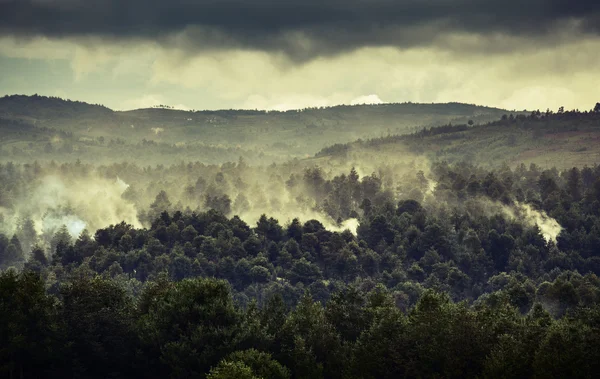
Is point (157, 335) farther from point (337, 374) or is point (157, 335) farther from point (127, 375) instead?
point (337, 374)

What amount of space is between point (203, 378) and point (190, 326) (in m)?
9.56

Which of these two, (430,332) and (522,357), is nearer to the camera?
(522,357)

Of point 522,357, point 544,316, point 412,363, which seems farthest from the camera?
point 544,316

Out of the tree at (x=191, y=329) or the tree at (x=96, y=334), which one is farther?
the tree at (x=96, y=334)

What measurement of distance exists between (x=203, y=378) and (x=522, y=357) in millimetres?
38915

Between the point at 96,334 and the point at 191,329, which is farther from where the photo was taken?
the point at 96,334

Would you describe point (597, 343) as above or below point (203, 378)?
above

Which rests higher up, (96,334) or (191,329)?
(191,329)

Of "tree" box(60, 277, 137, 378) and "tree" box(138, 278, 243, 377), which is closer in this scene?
"tree" box(138, 278, 243, 377)

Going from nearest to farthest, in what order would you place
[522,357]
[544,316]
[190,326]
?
1. [522,357]
2. [190,326]
3. [544,316]

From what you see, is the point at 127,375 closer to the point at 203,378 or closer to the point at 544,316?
the point at 203,378

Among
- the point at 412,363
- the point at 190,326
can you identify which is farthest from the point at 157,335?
the point at 412,363

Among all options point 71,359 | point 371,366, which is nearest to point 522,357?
point 371,366

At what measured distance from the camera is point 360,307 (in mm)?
146375
